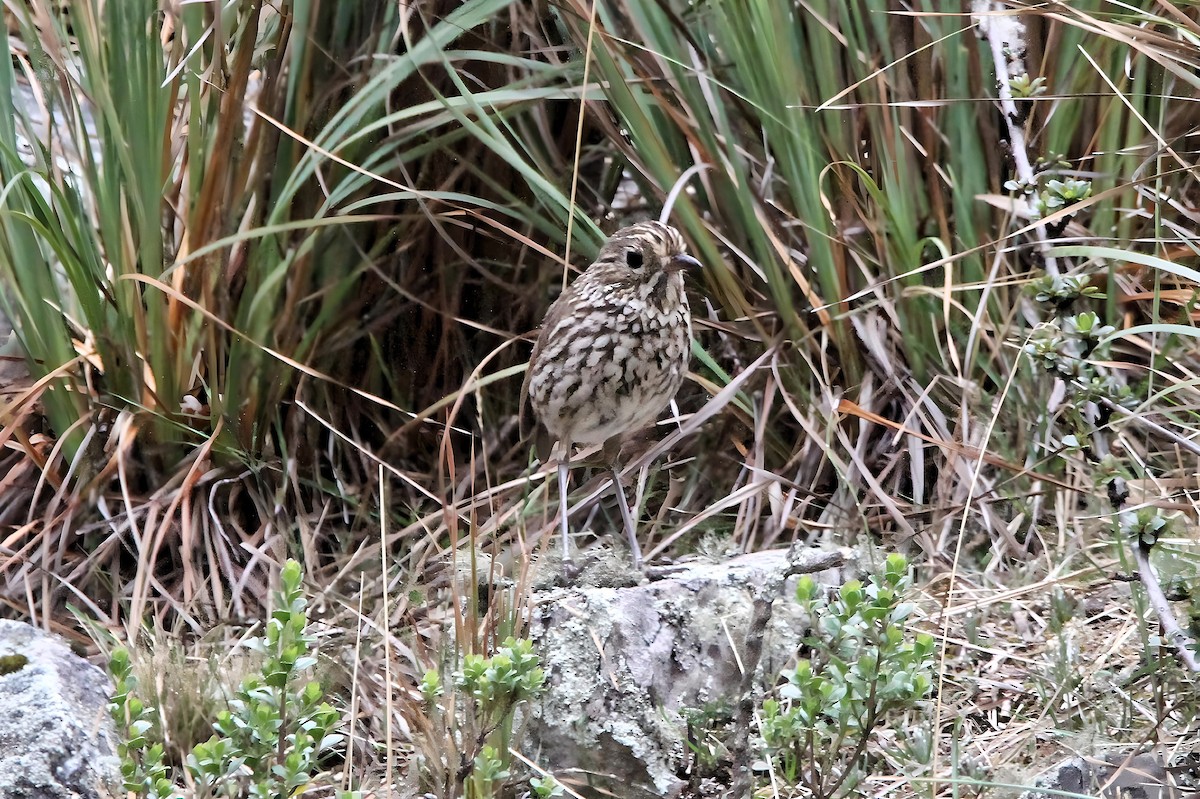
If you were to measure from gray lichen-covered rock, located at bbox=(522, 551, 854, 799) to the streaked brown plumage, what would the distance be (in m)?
0.44

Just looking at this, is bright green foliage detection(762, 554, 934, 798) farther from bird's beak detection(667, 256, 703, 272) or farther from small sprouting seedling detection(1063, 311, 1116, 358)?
bird's beak detection(667, 256, 703, 272)

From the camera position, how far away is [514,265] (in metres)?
3.99

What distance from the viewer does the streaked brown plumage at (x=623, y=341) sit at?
3.22 meters

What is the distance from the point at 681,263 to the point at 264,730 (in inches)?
62.0

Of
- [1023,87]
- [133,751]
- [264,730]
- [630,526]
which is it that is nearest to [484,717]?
[264,730]

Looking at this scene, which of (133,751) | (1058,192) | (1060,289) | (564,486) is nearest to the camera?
(133,751)

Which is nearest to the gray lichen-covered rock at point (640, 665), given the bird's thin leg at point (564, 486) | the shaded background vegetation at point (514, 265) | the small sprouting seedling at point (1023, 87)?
the bird's thin leg at point (564, 486)

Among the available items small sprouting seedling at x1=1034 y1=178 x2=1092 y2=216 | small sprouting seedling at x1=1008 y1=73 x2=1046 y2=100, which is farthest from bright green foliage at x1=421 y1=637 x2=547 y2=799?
small sprouting seedling at x1=1008 y1=73 x2=1046 y2=100

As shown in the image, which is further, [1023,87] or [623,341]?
[623,341]

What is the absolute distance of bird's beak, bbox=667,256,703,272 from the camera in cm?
318

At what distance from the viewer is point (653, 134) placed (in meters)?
3.47

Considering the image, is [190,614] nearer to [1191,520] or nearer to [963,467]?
[963,467]

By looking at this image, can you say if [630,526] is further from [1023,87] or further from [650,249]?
[1023,87]

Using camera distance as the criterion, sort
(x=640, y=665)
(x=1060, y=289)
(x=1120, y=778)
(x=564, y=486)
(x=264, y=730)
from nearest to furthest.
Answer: (x=264, y=730)
(x=1120, y=778)
(x=1060, y=289)
(x=640, y=665)
(x=564, y=486)
